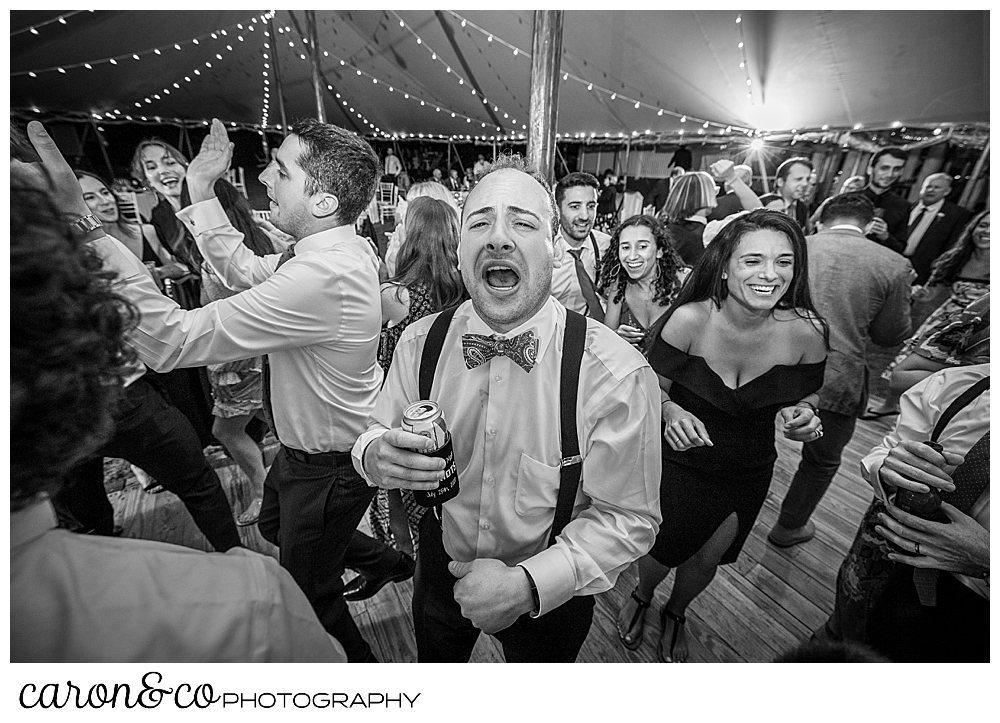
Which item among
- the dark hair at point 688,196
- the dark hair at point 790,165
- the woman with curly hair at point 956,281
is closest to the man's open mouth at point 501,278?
the dark hair at point 688,196

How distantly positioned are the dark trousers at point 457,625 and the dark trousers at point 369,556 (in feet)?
0.58

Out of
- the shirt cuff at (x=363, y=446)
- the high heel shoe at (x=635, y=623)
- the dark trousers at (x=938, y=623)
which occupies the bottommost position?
the high heel shoe at (x=635, y=623)

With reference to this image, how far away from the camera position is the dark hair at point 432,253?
42.8 inches

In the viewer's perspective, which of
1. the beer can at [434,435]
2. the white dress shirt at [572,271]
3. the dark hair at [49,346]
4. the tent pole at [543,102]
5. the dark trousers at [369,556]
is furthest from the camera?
the dark trousers at [369,556]

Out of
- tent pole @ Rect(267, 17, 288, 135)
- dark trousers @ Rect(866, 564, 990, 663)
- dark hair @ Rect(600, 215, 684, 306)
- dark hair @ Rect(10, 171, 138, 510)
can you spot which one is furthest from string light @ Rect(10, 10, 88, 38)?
dark trousers @ Rect(866, 564, 990, 663)

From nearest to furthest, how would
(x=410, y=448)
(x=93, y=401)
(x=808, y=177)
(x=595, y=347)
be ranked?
1. (x=93, y=401)
2. (x=410, y=448)
3. (x=595, y=347)
4. (x=808, y=177)

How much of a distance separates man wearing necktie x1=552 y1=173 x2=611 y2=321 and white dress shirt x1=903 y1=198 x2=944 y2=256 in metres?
0.68

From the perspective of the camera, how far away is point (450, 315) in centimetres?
101

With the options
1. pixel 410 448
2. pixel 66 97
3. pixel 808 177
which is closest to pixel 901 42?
pixel 808 177

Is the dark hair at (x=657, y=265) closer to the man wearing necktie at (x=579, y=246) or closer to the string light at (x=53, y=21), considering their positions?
the man wearing necktie at (x=579, y=246)

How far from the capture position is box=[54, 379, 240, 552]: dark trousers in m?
1.09

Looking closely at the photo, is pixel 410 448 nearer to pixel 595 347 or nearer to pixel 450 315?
pixel 450 315

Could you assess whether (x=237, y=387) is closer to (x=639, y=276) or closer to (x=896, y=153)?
(x=639, y=276)

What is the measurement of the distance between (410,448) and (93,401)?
446 millimetres
